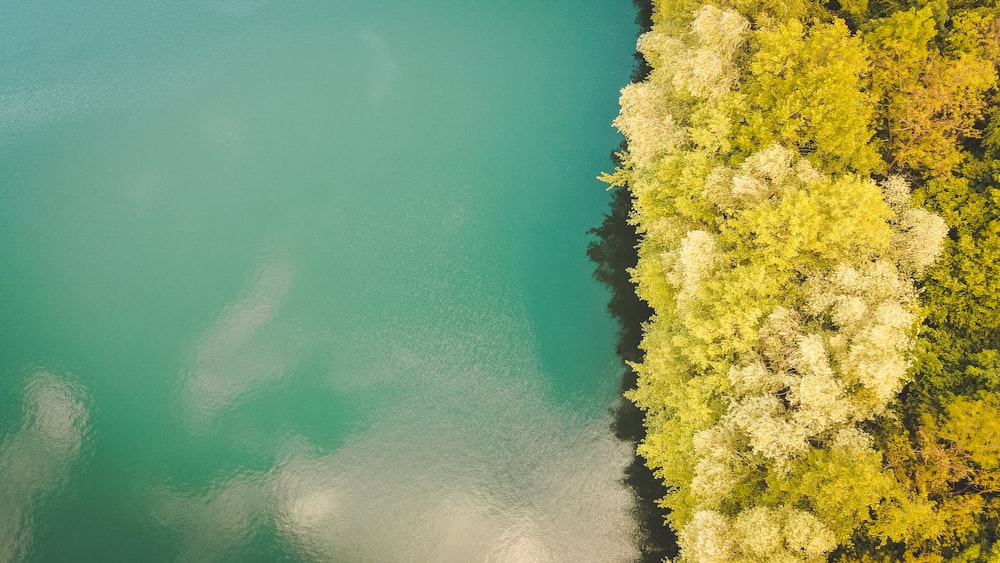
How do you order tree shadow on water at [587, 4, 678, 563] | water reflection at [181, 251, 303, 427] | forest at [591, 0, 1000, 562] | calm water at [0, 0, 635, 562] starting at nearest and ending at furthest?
forest at [591, 0, 1000, 562]
tree shadow on water at [587, 4, 678, 563]
calm water at [0, 0, 635, 562]
water reflection at [181, 251, 303, 427]

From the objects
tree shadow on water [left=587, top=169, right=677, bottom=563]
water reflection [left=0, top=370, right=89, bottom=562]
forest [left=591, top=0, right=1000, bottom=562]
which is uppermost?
forest [left=591, top=0, right=1000, bottom=562]

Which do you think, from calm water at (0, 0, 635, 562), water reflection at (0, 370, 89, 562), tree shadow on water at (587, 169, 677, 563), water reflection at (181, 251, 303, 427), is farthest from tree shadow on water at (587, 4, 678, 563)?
water reflection at (0, 370, 89, 562)

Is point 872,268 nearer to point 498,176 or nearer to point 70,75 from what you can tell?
point 498,176

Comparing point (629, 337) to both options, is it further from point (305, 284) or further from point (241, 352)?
point (241, 352)

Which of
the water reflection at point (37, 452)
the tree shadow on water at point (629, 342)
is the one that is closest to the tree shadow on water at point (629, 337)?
the tree shadow on water at point (629, 342)

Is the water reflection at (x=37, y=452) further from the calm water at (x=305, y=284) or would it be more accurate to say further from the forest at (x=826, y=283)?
the forest at (x=826, y=283)

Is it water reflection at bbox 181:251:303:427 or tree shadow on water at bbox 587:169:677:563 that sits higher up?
tree shadow on water at bbox 587:169:677:563

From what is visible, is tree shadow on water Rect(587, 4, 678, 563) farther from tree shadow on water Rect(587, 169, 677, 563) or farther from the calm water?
the calm water
